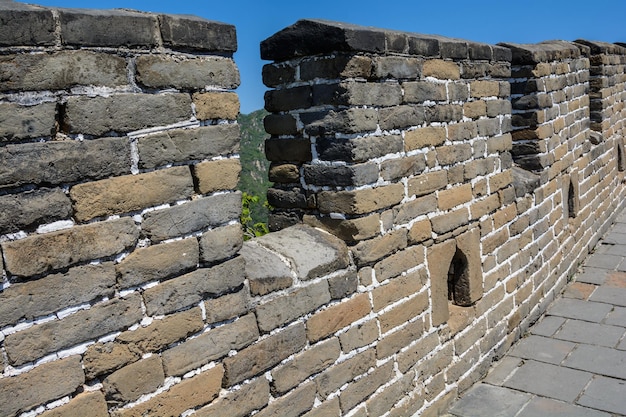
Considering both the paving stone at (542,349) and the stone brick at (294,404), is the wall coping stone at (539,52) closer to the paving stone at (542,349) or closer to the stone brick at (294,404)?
the paving stone at (542,349)

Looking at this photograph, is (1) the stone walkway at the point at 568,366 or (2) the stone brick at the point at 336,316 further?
(1) the stone walkway at the point at 568,366

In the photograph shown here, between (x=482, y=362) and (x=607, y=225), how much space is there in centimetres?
407

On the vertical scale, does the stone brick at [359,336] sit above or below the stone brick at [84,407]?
below

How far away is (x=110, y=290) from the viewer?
6.17 ft

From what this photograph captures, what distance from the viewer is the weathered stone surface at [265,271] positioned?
94.2 inches

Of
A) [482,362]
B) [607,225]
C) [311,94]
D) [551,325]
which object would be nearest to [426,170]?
[311,94]

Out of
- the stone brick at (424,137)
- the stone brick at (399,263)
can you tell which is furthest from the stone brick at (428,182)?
the stone brick at (399,263)

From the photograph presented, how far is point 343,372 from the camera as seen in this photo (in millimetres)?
2773

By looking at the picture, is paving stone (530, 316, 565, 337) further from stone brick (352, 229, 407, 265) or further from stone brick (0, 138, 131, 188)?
stone brick (0, 138, 131, 188)

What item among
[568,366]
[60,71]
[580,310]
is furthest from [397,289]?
[580,310]

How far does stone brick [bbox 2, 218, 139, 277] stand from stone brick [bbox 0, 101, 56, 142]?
30cm

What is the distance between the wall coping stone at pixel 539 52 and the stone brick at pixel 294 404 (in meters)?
3.39

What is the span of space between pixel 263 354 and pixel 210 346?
29 centimetres

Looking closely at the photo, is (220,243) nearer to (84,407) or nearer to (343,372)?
(84,407)
